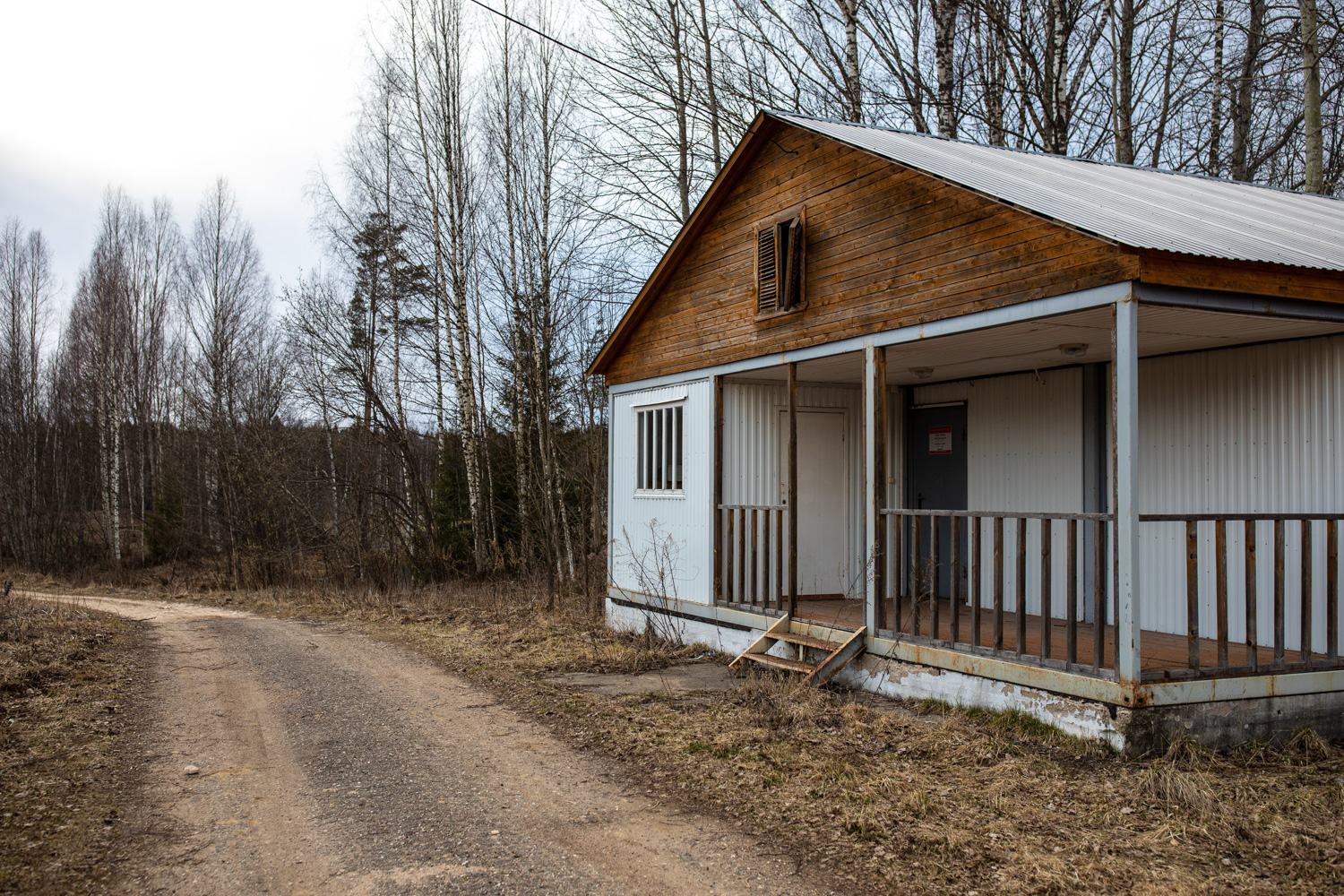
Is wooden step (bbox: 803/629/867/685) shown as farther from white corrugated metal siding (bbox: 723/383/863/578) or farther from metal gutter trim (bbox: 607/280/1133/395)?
white corrugated metal siding (bbox: 723/383/863/578)

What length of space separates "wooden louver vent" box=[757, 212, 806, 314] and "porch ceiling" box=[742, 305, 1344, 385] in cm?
64

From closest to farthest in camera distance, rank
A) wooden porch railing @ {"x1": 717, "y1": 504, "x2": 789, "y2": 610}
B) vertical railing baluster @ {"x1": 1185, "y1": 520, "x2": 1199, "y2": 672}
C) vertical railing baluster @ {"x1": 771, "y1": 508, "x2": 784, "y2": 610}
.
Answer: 1. vertical railing baluster @ {"x1": 1185, "y1": 520, "x2": 1199, "y2": 672}
2. vertical railing baluster @ {"x1": 771, "y1": 508, "x2": 784, "y2": 610}
3. wooden porch railing @ {"x1": 717, "y1": 504, "x2": 789, "y2": 610}

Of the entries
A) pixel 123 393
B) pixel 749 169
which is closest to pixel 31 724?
pixel 749 169

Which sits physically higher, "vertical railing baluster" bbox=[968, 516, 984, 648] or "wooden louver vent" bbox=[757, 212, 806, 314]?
"wooden louver vent" bbox=[757, 212, 806, 314]

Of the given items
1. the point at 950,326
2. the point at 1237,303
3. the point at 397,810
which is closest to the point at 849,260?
the point at 950,326

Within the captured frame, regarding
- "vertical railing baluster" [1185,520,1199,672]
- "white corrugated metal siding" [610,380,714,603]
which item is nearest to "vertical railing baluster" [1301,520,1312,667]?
"vertical railing baluster" [1185,520,1199,672]

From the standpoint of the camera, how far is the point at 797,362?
356 inches

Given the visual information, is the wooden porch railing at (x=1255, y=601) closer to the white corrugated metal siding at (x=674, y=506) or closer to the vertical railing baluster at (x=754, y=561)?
the vertical railing baluster at (x=754, y=561)

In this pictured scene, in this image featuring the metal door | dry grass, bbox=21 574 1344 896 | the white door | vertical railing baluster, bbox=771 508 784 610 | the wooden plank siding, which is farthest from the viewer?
the white door

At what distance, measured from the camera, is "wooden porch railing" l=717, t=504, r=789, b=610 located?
942 centimetres

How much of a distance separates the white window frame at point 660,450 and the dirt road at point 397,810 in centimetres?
359

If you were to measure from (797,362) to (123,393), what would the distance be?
27.9 meters

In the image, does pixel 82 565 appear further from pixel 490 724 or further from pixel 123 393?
pixel 490 724

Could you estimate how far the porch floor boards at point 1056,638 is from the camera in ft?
21.6
